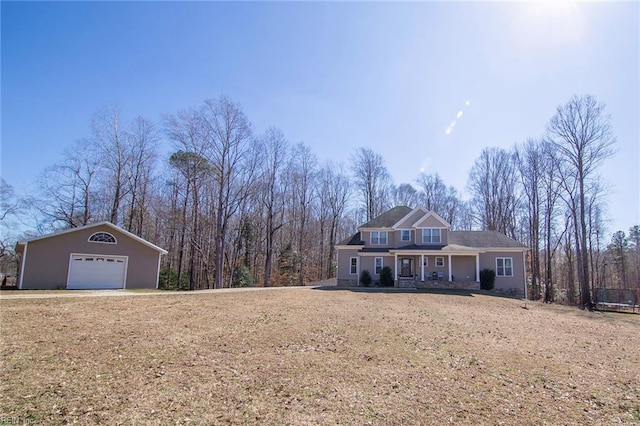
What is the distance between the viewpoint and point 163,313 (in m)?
11.0

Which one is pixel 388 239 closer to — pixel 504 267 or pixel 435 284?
pixel 435 284

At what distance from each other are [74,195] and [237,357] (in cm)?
2975

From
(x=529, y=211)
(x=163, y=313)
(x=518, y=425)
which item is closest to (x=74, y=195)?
(x=163, y=313)

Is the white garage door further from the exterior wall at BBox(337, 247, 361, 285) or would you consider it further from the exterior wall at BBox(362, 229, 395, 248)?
the exterior wall at BBox(362, 229, 395, 248)

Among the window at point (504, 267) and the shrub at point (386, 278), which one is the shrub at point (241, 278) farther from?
the window at point (504, 267)

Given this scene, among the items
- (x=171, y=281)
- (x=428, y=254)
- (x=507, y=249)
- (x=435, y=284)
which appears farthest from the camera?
(x=171, y=281)

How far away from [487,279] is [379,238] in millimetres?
8269

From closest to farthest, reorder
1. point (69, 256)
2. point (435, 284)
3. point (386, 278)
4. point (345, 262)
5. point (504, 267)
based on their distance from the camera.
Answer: point (69, 256), point (435, 284), point (504, 267), point (386, 278), point (345, 262)

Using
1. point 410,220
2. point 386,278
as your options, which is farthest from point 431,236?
point 386,278

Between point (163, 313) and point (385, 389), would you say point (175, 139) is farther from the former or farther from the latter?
point (385, 389)

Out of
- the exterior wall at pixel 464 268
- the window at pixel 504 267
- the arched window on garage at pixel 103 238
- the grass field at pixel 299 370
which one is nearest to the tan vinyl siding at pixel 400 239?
the exterior wall at pixel 464 268

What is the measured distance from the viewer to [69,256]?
1986cm

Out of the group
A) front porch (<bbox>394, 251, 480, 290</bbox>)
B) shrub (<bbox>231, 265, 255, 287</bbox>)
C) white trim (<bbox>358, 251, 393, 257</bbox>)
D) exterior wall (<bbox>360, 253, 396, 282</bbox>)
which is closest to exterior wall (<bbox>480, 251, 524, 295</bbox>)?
front porch (<bbox>394, 251, 480, 290</bbox>)

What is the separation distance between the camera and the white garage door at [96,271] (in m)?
20.0
